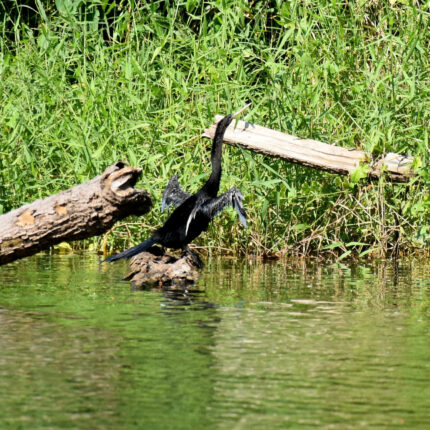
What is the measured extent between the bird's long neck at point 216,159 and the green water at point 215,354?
2.49ft

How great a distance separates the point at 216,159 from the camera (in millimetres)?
8133

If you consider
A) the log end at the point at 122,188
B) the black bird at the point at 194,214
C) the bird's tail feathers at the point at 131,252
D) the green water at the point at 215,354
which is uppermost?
the log end at the point at 122,188

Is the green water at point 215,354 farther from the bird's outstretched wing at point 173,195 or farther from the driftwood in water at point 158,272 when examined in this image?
the bird's outstretched wing at point 173,195

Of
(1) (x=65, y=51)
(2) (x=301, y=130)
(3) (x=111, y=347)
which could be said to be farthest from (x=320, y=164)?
(3) (x=111, y=347)

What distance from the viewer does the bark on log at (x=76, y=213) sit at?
559cm

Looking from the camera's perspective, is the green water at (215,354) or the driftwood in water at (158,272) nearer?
the green water at (215,354)

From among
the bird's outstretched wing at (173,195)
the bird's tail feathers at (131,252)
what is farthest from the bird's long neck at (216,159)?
the bird's tail feathers at (131,252)

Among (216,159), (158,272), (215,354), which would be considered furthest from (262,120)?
(215,354)

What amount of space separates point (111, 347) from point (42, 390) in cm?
88

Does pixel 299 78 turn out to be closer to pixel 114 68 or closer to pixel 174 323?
pixel 114 68

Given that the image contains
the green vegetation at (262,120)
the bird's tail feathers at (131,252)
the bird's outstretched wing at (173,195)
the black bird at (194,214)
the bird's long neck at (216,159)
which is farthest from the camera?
the green vegetation at (262,120)

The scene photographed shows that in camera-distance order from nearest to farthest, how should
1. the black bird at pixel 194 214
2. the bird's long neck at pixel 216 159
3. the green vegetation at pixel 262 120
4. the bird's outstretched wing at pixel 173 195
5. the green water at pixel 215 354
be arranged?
the green water at pixel 215 354 → the black bird at pixel 194 214 → the bird's long neck at pixel 216 159 → the bird's outstretched wing at pixel 173 195 → the green vegetation at pixel 262 120

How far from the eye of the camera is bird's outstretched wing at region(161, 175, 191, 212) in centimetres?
849

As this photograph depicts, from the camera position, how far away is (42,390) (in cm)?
401
